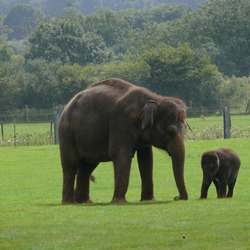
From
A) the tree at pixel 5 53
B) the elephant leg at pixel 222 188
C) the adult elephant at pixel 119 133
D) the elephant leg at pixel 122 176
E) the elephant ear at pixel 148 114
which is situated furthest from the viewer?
the tree at pixel 5 53

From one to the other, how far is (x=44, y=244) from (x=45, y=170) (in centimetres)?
1875

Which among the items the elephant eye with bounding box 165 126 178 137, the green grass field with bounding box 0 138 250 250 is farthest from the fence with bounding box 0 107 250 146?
the elephant eye with bounding box 165 126 178 137

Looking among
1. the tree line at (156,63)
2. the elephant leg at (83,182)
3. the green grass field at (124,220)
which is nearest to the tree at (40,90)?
the tree line at (156,63)

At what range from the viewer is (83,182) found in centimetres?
2239

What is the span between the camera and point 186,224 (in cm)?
1608

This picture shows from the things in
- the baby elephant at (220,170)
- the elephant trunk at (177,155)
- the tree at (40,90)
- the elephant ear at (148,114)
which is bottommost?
the tree at (40,90)

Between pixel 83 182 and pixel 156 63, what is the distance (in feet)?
219

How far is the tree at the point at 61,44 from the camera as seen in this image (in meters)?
116

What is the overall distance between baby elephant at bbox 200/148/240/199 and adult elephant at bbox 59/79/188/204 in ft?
3.09

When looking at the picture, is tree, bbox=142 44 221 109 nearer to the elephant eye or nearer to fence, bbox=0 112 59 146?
fence, bbox=0 112 59 146

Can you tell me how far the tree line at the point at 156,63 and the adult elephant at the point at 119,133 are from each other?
59.3m

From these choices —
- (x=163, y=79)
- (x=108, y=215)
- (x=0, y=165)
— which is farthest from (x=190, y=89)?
(x=108, y=215)

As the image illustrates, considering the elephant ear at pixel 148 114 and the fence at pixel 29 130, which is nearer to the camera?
the elephant ear at pixel 148 114

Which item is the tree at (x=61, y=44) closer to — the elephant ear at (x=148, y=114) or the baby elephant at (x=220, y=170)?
the baby elephant at (x=220, y=170)
